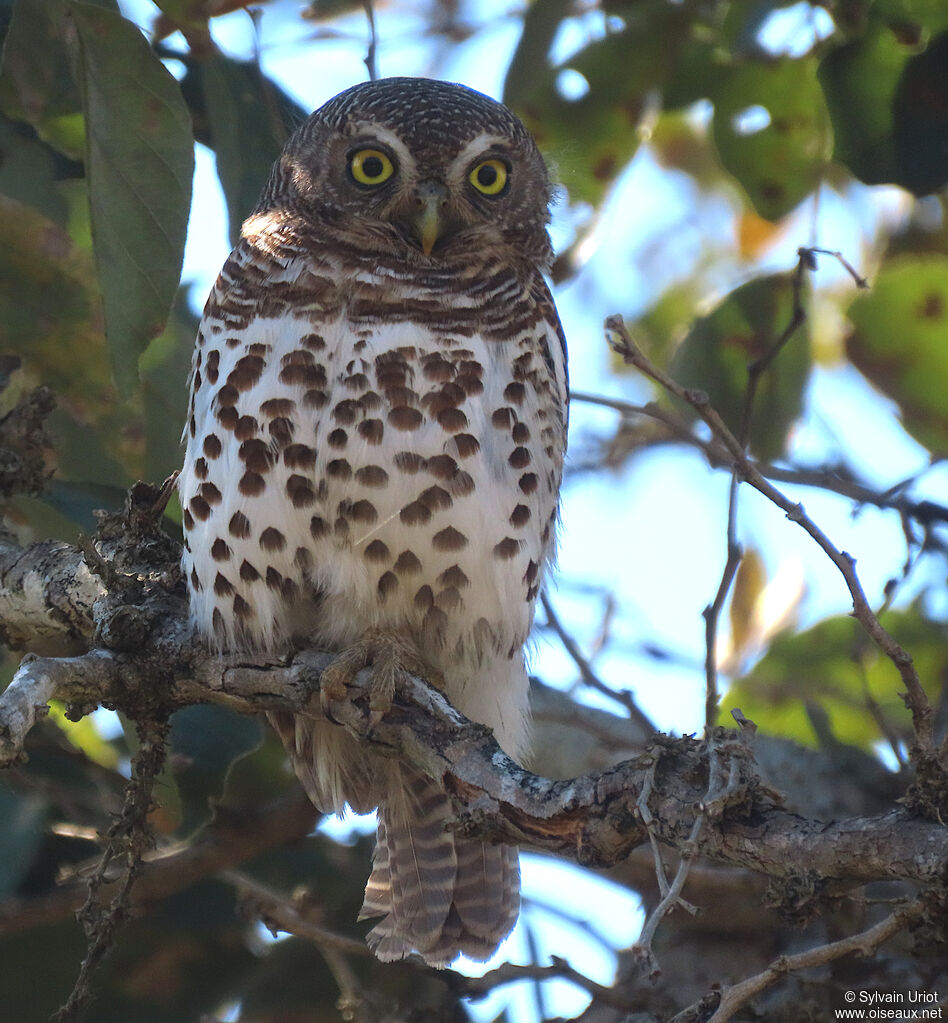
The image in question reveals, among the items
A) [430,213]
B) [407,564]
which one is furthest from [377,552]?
[430,213]

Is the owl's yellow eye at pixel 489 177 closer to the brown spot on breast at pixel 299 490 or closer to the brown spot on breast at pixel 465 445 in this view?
the brown spot on breast at pixel 465 445

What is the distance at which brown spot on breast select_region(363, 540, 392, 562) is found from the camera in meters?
3.32

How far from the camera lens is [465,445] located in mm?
3365

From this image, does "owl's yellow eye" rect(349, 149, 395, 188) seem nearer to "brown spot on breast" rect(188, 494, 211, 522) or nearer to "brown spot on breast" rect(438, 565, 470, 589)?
"brown spot on breast" rect(188, 494, 211, 522)

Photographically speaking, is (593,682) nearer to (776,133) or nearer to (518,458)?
(518,458)

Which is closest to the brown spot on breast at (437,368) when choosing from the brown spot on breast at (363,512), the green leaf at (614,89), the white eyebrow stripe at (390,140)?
the brown spot on breast at (363,512)

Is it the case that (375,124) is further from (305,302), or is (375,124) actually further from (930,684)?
(930,684)

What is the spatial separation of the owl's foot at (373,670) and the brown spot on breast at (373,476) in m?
0.37

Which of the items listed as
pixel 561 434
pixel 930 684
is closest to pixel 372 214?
pixel 561 434

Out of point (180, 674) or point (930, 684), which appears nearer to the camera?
point (180, 674)

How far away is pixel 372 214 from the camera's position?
3.90 metres

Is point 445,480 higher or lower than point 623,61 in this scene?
lower

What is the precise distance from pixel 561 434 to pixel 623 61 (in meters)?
1.50

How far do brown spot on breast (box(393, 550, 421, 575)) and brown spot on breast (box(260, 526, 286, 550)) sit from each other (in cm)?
28
